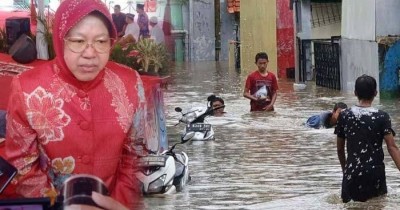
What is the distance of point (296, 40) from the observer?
104 feet

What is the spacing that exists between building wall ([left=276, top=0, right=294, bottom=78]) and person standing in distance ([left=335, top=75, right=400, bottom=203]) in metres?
26.3

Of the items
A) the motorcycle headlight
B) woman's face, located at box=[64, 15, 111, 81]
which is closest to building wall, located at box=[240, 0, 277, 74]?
the motorcycle headlight

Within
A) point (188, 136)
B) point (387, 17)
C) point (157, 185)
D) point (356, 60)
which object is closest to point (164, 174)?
point (157, 185)

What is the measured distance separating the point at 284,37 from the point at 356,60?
10110 millimetres

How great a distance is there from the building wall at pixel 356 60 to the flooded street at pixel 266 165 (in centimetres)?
246

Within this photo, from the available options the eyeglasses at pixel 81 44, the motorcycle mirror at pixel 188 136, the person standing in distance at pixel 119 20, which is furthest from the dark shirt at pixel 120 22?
the motorcycle mirror at pixel 188 136

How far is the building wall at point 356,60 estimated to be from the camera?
25.5 meters

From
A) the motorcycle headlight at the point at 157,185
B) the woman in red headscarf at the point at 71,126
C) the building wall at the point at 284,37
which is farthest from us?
the building wall at the point at 284,37

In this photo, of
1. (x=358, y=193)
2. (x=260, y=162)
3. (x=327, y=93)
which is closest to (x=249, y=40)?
(x=327, y=93)

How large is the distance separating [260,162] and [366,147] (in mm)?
3819

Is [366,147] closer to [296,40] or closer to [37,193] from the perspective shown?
[37,193]

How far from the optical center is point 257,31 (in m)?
40.5

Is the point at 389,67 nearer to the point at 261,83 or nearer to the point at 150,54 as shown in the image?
the point at 261,83

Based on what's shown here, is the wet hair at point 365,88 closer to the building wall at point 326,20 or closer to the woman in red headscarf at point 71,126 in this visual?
the woman in red headscarf at point 71,126
